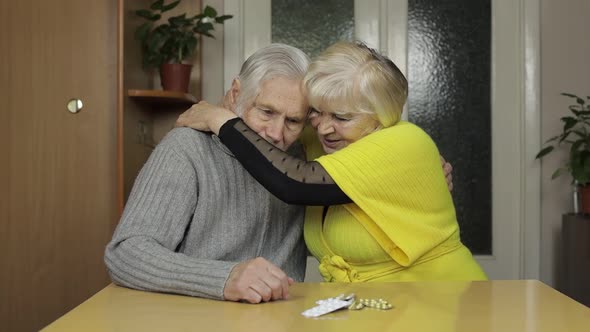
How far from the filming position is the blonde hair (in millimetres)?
1805

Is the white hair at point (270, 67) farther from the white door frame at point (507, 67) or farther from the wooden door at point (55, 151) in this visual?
the white door frame at point (507, 67)

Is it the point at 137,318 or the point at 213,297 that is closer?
the point at 137,318

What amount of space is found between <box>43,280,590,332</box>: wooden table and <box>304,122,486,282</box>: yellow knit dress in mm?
225

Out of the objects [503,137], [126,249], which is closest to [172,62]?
[503,137]

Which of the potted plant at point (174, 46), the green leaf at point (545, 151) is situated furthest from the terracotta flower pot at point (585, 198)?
the potted plant at point (174, 46)

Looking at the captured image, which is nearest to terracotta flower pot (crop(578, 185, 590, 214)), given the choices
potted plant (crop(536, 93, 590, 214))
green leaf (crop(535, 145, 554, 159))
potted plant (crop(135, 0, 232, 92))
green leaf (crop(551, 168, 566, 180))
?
potted plant (crop(536, 93, 590, 214))

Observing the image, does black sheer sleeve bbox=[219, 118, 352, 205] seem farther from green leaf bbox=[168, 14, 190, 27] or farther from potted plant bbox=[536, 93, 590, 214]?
potted plant bbox=[536, 93, 590, 214]

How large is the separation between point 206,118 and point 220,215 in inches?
8.7

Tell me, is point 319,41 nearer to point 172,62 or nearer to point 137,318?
point 172,62

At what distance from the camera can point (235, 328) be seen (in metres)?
1.13

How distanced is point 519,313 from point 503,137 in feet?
9.11

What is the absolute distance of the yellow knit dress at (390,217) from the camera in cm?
168

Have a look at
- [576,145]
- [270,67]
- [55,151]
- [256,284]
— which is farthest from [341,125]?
[576,145]

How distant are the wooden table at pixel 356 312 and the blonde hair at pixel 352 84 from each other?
0.48 metres
